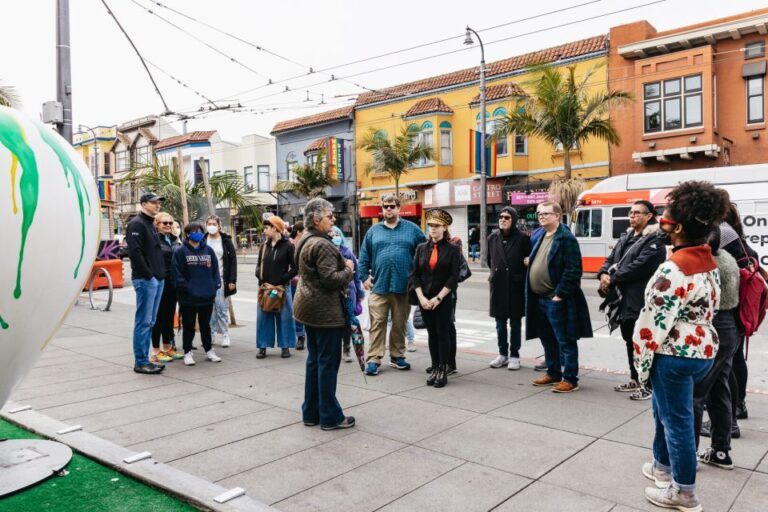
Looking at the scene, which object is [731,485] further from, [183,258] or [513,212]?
[183,258]

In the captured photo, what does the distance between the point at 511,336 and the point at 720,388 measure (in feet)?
10.1

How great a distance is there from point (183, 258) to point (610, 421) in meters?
4.78

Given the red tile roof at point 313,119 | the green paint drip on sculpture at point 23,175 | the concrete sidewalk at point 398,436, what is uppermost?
the red tile roof at point 313,119

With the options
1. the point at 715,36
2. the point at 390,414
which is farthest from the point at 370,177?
the point at 390,414

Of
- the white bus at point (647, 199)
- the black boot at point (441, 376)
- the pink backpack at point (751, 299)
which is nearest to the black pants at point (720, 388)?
the pink backpack at point (751, 299)

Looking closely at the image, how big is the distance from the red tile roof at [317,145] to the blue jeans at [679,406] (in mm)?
31569

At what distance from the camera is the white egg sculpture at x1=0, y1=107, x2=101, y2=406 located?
2.49m

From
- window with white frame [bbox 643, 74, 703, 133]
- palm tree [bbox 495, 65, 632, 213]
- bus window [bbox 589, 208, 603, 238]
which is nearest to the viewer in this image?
bus window [bbox 589, 208, 603, 238]

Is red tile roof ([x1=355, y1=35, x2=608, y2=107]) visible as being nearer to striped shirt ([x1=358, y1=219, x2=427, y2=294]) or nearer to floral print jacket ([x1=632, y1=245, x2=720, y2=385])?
striped shirt ([x1=358, y1=219, x2=427, y2=294])

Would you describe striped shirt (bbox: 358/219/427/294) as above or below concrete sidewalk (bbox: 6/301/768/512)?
above

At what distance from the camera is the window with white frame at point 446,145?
1126 inches

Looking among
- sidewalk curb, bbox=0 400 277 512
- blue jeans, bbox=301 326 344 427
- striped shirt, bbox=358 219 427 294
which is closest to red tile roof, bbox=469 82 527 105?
striped shirt, bbox=358 219 427 294

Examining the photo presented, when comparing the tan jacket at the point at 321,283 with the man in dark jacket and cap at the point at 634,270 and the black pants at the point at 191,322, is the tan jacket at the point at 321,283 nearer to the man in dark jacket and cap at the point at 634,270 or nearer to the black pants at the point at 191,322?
the man in dark jacket and cap at the point at 634,270

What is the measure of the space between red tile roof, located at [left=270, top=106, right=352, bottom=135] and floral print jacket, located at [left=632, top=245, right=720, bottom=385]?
101ft
